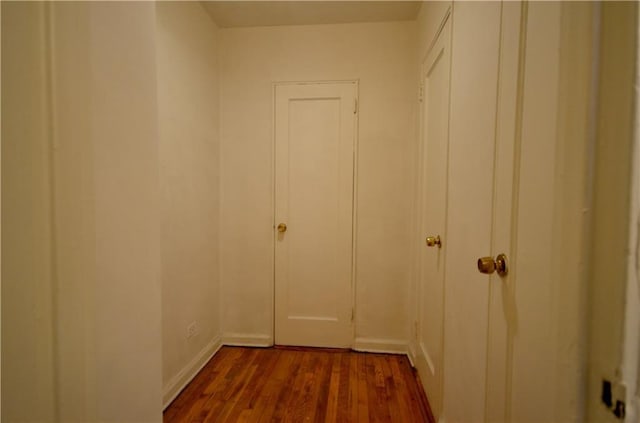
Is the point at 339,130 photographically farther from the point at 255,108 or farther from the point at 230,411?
the point at 230,411

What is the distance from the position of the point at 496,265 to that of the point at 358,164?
5.03ft

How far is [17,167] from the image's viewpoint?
0.41 meters

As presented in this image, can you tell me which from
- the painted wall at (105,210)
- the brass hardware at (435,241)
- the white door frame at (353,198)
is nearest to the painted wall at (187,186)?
the white door frame at (353,198)

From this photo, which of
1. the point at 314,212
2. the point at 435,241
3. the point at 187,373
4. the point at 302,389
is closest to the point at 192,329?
the point at 187,373

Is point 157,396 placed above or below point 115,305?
below

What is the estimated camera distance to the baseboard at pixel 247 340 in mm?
2299

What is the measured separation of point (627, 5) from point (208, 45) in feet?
7.72

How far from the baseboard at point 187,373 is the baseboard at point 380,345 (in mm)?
1102

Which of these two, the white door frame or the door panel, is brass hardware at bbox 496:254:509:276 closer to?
the door panel

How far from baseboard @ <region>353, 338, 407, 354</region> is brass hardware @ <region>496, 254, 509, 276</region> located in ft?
5.55

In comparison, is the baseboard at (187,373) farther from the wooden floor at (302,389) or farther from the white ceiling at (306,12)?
the white ceiling at (306,12)

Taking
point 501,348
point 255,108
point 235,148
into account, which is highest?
point 255,108

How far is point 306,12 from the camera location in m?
2.05

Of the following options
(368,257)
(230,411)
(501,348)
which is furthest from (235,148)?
(501,348)
